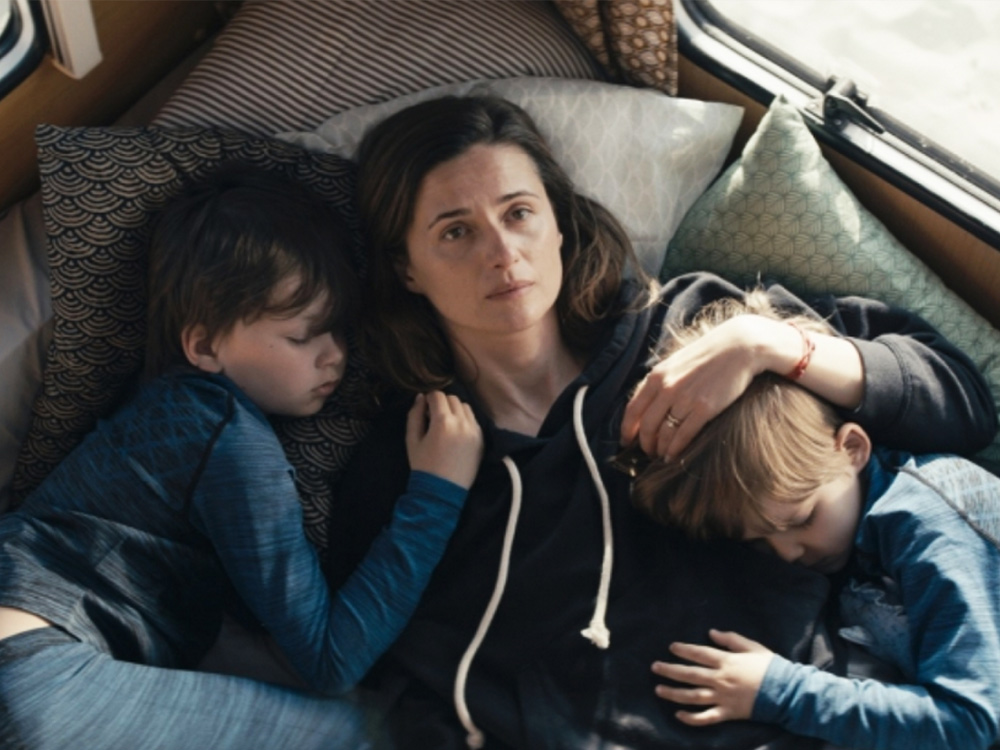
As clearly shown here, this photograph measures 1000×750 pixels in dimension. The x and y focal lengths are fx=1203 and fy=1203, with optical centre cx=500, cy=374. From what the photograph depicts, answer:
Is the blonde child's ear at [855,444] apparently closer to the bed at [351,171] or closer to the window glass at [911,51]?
the bed at [351,171]

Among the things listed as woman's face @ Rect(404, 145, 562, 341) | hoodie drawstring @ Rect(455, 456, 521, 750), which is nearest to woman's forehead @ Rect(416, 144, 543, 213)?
woman's face @ Rect(404, 145, 562, 341)

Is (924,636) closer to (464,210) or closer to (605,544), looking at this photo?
(605,544)

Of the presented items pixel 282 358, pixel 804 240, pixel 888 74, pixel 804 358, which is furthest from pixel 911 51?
pixel 282 358

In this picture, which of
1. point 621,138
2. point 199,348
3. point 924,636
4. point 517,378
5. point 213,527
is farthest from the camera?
point 621,138

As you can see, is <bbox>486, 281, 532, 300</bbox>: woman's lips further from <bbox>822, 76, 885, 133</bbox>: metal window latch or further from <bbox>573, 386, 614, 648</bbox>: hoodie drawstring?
<bbox>822, 76, 885, 133</bbox>: metal window latch

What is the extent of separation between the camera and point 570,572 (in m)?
1.62

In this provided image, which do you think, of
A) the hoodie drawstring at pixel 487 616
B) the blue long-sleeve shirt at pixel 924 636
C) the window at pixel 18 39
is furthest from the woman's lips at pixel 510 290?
the window at pixel 18 39

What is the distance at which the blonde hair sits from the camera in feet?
4.84

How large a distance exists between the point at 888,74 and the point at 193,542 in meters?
1.34

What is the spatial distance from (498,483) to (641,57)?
751 mm

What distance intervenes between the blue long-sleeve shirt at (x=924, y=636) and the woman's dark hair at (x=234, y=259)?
0.79 m

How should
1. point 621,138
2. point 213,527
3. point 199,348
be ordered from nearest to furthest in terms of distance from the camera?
1. point 213,527
2. point 199,348
3. point 621,138

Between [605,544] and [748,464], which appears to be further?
[605,544]

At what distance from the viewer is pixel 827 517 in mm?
1524
